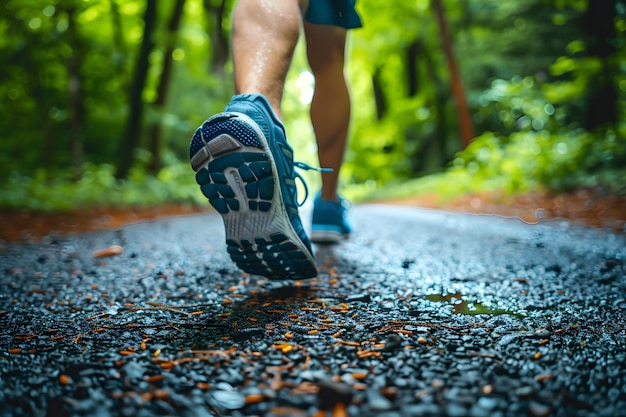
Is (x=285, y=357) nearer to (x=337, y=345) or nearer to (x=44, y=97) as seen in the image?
(x=337, y=345)

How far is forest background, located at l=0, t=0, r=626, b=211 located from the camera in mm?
5770

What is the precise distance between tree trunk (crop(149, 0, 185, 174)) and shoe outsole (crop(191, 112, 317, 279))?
7098 millimetres

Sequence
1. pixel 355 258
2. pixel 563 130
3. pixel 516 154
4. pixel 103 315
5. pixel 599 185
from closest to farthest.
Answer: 1. pixel 103 315
2. pixel 355 258
3. pixel 599 185
4. pixel 516 154
5. pixel 563 130

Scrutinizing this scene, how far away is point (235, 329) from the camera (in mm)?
1033

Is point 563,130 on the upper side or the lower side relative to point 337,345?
upper

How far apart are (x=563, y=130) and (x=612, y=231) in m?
4.58

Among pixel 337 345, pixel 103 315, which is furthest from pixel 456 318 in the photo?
pixel 103 315

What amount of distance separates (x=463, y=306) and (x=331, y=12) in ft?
4.22

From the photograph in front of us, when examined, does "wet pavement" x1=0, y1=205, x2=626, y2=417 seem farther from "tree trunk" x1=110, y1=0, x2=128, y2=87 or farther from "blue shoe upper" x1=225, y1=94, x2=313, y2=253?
"tree trunk" x1=110, y1=0, x2=128, y2=87

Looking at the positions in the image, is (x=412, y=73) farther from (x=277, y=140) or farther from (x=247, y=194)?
(x=247, y=194)

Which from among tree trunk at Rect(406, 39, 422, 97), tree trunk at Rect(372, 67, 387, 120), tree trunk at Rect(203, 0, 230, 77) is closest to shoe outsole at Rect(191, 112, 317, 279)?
tree trunk at Rect(203, 0, 230, 77)

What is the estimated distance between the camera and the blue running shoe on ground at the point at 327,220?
2.41 m

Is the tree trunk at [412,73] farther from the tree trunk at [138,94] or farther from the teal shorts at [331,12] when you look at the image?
the teal shorts at [331,12]

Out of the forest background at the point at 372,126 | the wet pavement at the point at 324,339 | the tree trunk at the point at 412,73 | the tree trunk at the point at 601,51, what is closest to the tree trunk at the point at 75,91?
the forest background at the point at 372,126
